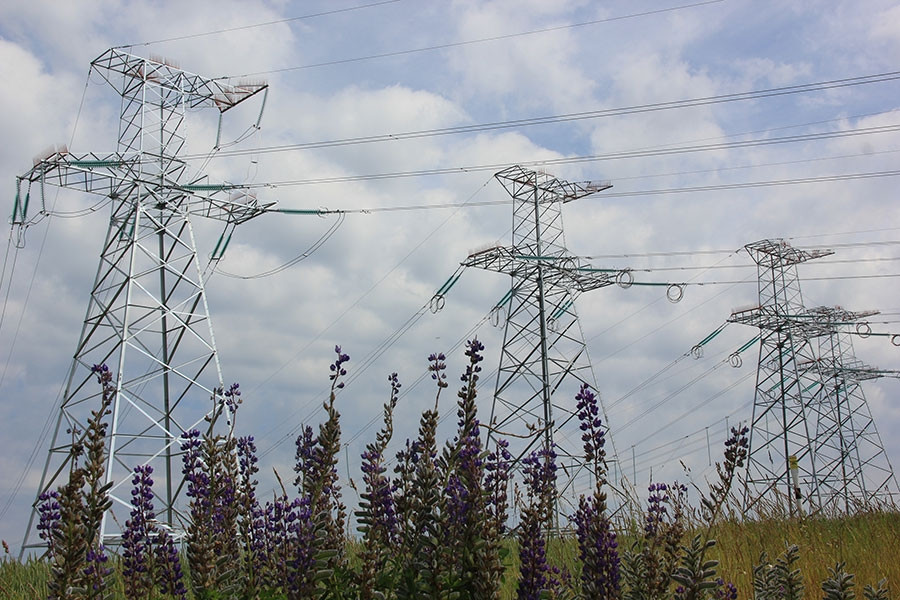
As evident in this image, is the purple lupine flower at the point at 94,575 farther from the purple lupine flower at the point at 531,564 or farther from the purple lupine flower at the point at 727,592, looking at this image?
the purple lupine flower at the point at 727,592

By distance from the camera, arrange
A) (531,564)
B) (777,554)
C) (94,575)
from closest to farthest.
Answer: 1. (94,575)
2. (531,564)
3. (777,554)

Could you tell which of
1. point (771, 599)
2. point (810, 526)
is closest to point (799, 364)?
point (810, 526)

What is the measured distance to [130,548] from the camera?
2.72 m

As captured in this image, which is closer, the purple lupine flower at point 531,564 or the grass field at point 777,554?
the purple lupine flower at point 531,564

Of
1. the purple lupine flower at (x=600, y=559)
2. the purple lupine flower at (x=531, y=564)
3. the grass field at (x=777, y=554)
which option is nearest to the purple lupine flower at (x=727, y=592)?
the purple lupine flower at (x=600, y=559)

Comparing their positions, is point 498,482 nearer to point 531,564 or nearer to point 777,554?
point 531,564

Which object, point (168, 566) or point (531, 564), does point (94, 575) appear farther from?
point (531, 564)

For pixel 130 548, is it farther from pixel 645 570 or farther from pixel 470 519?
pixel 645 570

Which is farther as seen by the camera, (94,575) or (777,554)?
(777,554)

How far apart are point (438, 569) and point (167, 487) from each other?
1360 centimetres

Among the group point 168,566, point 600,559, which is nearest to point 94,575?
point 168,566

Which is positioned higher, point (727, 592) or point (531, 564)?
point (531, 564)

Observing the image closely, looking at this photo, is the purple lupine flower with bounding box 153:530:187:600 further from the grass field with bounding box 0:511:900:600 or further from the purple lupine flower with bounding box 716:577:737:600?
the purple lupine flower with bounding box 716:577:737:600

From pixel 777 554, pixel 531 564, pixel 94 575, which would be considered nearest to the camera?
pixel 94 575
